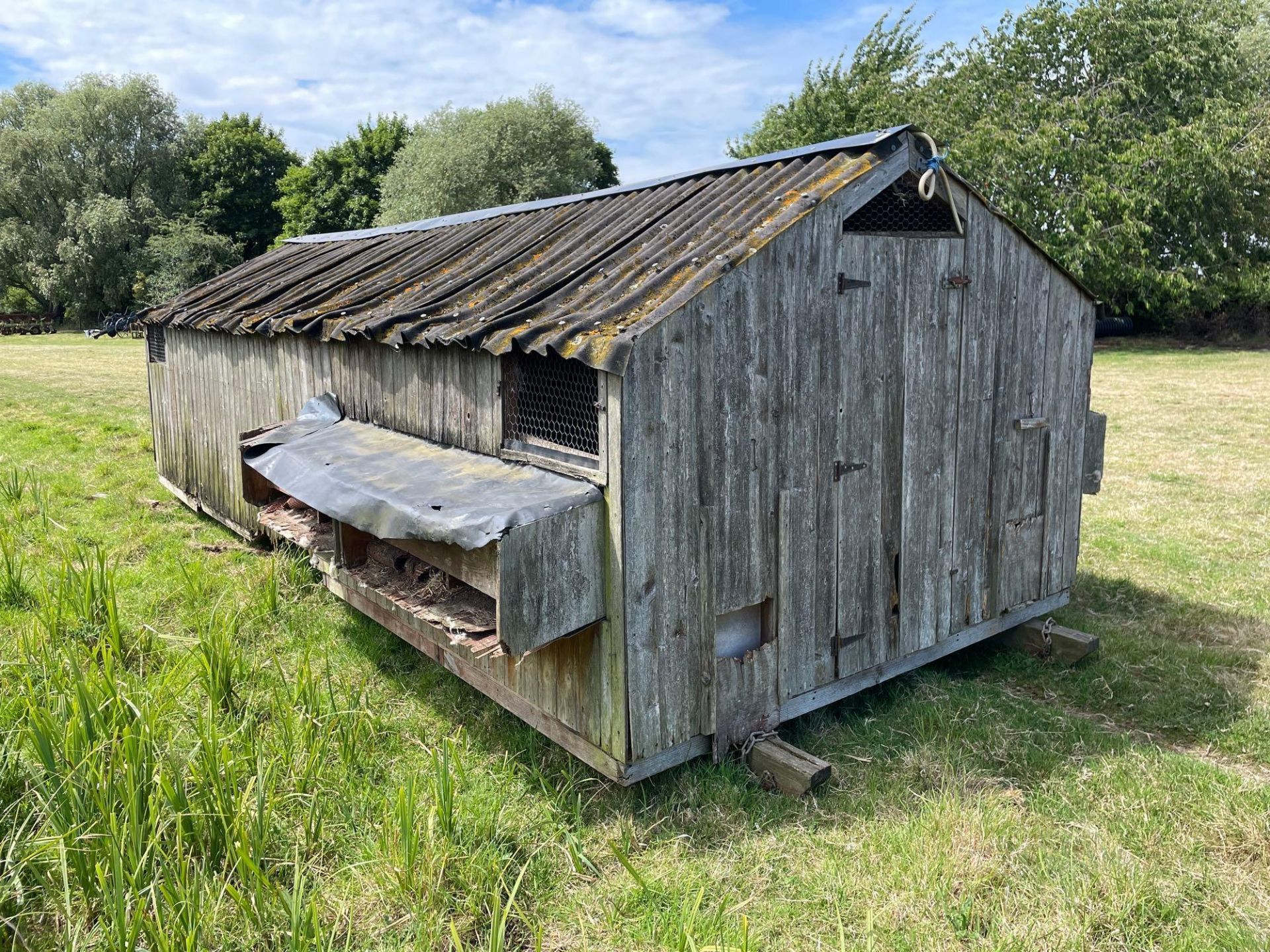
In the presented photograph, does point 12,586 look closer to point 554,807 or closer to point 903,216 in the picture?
point 554,807

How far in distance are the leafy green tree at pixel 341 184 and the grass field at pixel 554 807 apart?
4689 cm

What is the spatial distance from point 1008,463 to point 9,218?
166 feet

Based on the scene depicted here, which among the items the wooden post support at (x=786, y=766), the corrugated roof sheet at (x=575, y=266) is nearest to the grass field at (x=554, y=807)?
the wooden post support at (x=786, y=766)

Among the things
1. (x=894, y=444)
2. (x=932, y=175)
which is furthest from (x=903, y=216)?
(x=894, y=444)

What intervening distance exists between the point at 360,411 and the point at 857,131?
3104 centimetres

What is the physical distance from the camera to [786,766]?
5.51 meters

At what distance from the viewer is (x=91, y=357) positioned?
1163 inches

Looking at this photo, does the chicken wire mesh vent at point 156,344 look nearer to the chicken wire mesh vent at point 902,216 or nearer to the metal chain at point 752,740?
the chicken wire mesh vent at point 902,216

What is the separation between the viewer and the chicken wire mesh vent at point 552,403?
5.34 m

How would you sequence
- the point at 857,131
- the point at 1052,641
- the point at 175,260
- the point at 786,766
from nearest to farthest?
the point at 786,766, the point at 1052,641, the point at 857,131, the point at 175,260

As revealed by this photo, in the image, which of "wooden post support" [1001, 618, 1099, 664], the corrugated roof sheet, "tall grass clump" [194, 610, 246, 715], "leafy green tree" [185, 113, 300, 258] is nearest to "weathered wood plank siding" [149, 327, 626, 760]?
the corrugated roof sheet

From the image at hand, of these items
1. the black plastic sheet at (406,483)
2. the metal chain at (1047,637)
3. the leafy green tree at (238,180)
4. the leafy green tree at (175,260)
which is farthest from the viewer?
the leafy green tree at (238,180)

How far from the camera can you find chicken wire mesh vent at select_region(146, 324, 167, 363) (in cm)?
1227

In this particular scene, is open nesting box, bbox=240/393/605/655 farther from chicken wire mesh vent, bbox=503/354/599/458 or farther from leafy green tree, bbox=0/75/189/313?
leafy green tree, bbox=0/75/189/313
